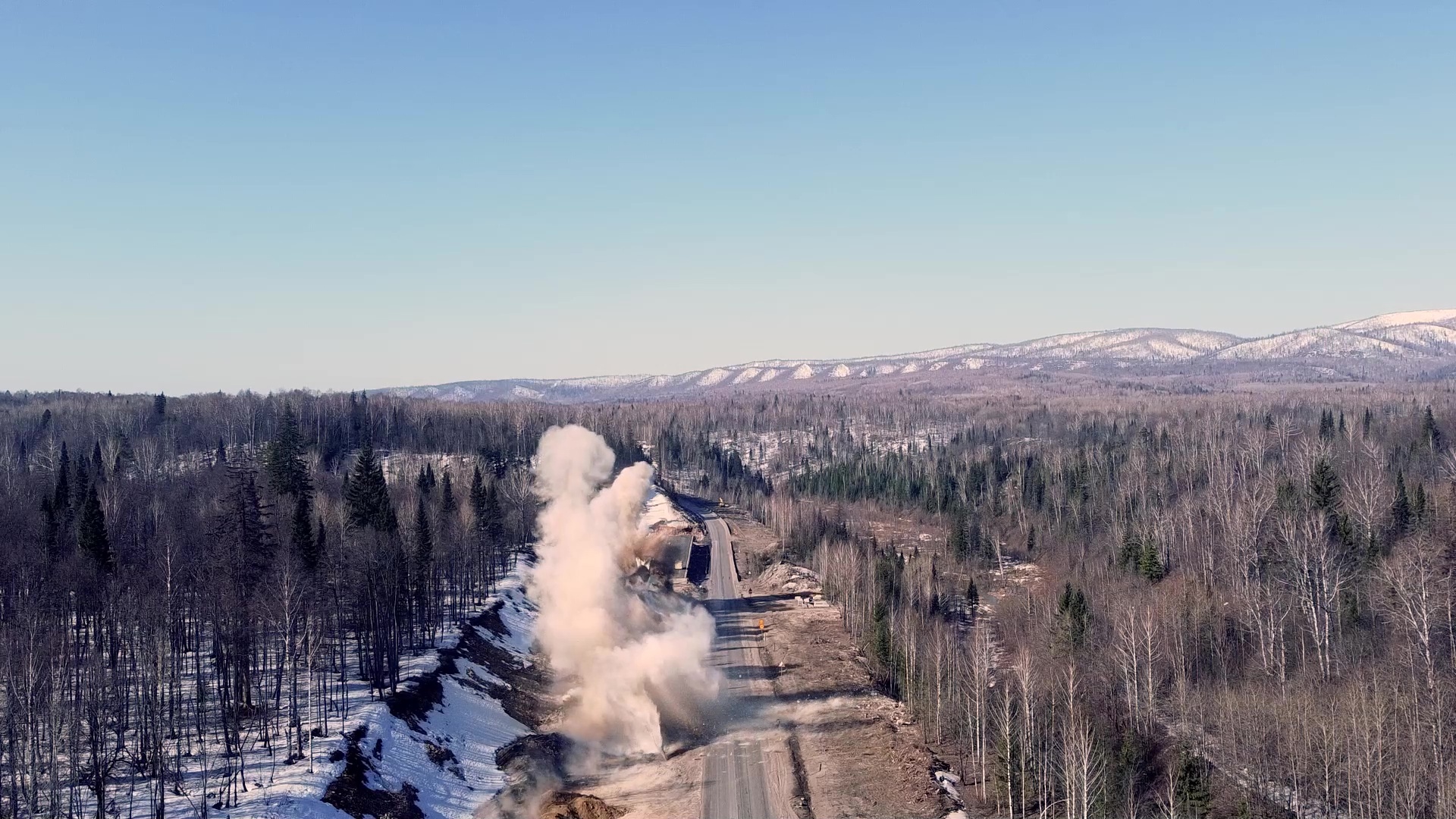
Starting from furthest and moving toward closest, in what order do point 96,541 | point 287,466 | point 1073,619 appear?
point 287,466
point 1073,619
point 96,541

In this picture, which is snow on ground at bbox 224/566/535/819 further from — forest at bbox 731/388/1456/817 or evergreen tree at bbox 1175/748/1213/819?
evergreen tree at bbox 1175/748/1213/819

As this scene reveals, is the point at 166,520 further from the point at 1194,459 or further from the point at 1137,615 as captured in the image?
the point at 1194,459

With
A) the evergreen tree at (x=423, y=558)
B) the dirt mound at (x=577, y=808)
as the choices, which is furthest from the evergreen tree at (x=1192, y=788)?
the evergreen tree at (x=423, y=558)

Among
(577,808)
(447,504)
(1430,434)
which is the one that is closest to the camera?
(577,808)

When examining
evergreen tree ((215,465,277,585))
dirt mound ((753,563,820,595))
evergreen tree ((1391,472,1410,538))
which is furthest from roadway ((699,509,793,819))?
evergreen tree ((1391,472,1410,538))

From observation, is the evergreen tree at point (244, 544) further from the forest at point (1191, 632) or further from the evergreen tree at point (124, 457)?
the evergreen tree at point (124, 457)

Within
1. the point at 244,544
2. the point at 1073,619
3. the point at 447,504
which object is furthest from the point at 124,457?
the point at 1073,619

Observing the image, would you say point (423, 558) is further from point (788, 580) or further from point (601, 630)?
point (788, 580)
